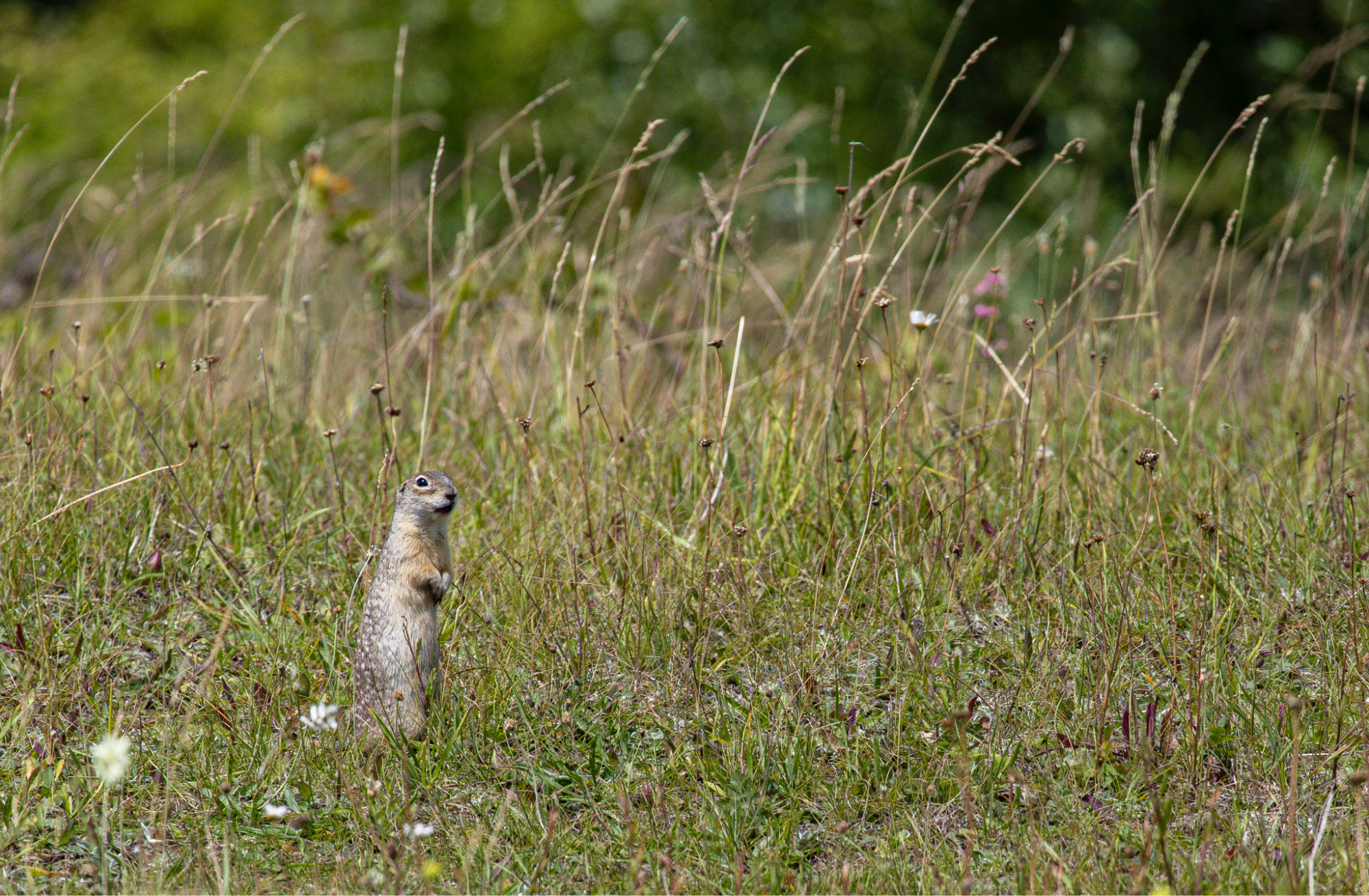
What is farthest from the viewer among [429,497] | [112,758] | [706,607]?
[706,607]

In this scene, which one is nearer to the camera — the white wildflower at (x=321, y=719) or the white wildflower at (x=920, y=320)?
the white wildflower at (x=321, y=719)

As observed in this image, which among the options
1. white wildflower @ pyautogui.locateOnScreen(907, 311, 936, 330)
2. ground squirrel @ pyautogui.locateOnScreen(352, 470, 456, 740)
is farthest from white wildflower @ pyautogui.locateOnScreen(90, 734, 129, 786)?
white wildflower @ pyautogui.locateOnScreen(907, 311, 936, 330)

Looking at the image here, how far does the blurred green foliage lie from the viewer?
29.6 ft

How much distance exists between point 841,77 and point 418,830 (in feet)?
24.9

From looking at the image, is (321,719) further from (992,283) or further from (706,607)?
(992,283)

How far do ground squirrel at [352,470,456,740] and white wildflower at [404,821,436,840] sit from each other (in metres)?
0.26

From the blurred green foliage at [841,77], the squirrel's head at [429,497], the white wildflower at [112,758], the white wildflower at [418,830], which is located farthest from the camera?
the blurred green foliage at [841,77]

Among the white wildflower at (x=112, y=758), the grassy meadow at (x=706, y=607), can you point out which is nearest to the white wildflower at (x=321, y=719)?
the grassy meadow at (x=706, y=607)

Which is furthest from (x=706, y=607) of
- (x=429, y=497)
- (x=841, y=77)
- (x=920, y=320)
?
(x=841, y=77)

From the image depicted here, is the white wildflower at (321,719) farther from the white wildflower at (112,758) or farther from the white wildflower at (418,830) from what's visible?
the white wildflower at (112,758)

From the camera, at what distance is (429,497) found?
320 centimetres

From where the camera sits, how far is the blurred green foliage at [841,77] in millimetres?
9016

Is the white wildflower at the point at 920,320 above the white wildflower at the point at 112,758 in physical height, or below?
above

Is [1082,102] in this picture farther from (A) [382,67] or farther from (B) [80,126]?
(B) [80,126]
